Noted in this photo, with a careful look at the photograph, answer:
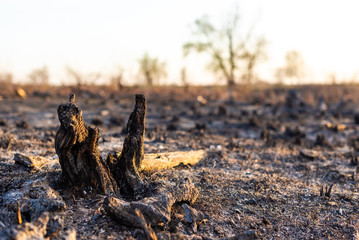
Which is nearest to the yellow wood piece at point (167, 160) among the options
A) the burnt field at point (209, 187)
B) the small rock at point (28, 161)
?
the burnt field at point (209, 187)

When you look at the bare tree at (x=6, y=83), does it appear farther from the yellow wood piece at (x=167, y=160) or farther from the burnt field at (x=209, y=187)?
the yellow wood piece at (x=167, y=160)

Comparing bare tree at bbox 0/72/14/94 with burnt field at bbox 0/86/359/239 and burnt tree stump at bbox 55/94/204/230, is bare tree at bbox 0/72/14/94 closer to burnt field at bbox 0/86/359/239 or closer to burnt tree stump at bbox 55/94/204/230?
burnt field at bbox 0/86/359/239

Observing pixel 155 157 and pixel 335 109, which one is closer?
pixel 155 157

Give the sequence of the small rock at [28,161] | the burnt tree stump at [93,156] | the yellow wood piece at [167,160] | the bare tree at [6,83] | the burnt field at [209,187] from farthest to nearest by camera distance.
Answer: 1. the bare tree at [6,83]
2. the yellow wood piece at [167,160]
3. the small rock at [28,161]
4. the burnt tree stump at [93,156]
5. the burnt field at [209,187]

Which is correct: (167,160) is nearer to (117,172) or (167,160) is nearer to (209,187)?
(209,187)

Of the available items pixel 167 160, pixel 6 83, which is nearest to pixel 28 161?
pixel 167 160

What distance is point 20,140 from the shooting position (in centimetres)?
715

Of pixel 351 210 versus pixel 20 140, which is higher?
pixel 20 140

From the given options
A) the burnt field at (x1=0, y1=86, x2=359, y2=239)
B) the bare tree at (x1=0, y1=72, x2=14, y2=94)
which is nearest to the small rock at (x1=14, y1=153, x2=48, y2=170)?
the burnt field at (x1=0, y1=86, x2=359, y2=239)

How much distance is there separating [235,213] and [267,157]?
3.75 m

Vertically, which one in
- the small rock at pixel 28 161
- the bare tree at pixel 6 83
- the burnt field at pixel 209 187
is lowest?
the burnt field at pixel 209 187

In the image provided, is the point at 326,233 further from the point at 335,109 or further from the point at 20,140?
the point at 335,109

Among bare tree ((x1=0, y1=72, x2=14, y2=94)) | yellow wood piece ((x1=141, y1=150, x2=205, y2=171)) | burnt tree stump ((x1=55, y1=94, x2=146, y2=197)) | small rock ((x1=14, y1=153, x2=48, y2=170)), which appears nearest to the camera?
burnt tree stump ((x1=55, y1=94, x2=146, y2=197))

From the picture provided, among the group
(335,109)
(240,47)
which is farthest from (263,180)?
(240,47)
